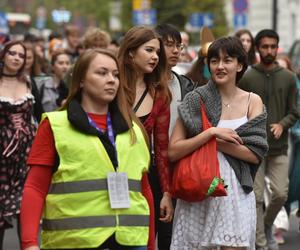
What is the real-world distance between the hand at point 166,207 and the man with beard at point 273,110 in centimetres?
296

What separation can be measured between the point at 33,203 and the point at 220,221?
161 centimetres

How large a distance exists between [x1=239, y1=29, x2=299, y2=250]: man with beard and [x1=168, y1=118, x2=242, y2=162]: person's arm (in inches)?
115

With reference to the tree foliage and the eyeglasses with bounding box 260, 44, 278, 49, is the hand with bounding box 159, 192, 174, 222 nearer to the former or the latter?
the eyeglasses with bounding box 260, 44, 278, 49

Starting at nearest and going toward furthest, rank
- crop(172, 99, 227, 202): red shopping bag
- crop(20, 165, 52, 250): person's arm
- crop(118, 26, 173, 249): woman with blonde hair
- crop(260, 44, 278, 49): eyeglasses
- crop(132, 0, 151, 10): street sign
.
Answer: crop(20, 165, 52, 250): person's arm → crop(172, 99, 227, 202): red shopping bag → crop(118, 26, 173, 249): woman with blonde hair → crop(260, 44, 278, 49): eyeglasses → crop(132, 0, 151, 10): street sign

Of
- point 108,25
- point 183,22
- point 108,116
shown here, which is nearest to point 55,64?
point 108,116

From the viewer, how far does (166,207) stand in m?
6.62

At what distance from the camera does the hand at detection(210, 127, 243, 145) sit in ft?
21.2

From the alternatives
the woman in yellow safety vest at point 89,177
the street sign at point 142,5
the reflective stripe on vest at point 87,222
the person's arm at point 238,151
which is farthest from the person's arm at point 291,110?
the street sign at point 142,5

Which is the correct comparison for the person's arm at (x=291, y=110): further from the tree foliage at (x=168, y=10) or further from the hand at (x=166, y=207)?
the tree foliage at (x=168, y=10)

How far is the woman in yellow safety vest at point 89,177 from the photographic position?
5.27 meters

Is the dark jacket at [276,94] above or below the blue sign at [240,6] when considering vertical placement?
Result: below

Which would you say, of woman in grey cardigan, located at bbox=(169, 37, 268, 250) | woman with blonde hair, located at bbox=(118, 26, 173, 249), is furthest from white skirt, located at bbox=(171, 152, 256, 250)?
woman with blonde hair, located at bbox=(118, 26, 173, 249)

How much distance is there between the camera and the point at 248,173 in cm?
670

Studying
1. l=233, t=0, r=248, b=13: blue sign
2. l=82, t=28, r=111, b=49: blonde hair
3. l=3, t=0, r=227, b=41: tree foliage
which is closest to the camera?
l=82, t=28, r=111, b=49: blonde hair
